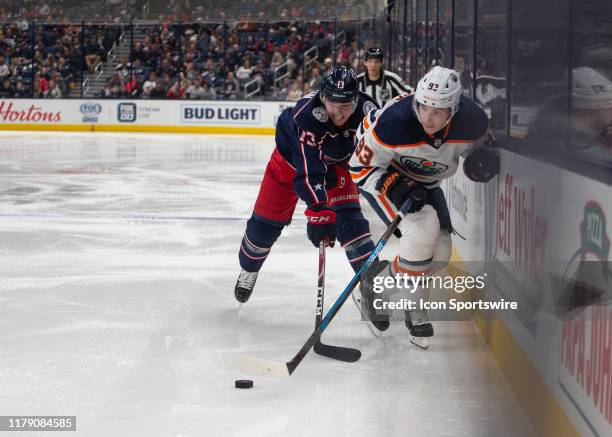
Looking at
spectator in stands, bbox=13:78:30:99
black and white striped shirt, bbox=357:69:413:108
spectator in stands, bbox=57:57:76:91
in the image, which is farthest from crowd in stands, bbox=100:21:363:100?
black and white striped shirt, bbox=357:69:413:108

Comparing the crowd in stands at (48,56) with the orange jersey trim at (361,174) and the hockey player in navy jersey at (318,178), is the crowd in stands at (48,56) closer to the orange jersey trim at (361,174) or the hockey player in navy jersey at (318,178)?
the hockey player in navy jersey at (318,178)

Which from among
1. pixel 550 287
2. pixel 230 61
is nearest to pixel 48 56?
pixel 230 61

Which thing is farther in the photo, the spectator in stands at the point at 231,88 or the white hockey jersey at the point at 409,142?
the spectator in stands at the point at 231,88

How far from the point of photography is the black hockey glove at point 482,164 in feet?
10.7

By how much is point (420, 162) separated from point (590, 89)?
128 cm

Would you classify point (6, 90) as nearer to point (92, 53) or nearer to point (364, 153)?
point (92, 53)

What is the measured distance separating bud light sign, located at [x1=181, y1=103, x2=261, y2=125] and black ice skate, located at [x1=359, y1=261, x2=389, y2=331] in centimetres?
1370

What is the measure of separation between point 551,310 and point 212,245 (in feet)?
11.1

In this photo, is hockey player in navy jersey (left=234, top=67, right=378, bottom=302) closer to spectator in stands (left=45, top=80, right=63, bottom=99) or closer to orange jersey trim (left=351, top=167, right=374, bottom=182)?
orange jersey trim (left=351, top=167, right=374, bottom=182)

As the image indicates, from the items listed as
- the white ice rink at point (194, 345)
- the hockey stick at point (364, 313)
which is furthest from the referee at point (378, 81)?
the hockey stick at point (364, 313)

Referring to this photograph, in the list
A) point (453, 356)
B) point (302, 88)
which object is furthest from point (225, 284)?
point (302, 88)

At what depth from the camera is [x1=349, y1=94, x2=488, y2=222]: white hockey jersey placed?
3137 mm

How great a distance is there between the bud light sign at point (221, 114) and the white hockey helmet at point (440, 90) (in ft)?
46.9

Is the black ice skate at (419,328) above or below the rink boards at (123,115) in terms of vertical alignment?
above
